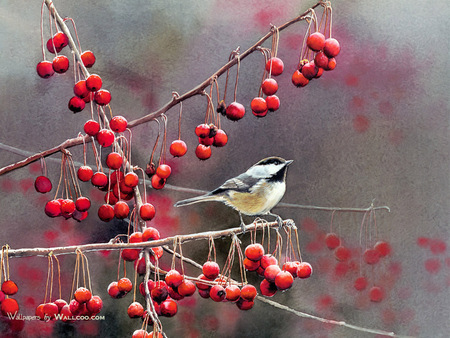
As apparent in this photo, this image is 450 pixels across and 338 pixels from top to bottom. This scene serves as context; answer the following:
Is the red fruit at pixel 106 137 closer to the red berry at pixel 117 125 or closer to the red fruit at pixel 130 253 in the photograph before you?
the red berry at pixel 117 125

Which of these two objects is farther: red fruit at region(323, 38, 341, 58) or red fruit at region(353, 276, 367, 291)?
red fruit at region(353, 276, 367, 291)

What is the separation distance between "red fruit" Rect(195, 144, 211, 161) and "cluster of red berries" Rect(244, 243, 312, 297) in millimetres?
320

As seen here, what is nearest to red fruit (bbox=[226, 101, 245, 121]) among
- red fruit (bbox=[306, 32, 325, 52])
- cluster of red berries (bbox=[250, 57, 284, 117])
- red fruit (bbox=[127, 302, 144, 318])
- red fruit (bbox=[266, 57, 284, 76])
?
cluster of red berries (bbox=[250, 57, 284, 117])

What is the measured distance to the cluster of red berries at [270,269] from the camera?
151 cm

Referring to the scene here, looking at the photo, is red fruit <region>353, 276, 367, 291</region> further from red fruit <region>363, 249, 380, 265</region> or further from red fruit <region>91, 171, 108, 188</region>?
red fruit <region>91, 171, 108, 188</region>

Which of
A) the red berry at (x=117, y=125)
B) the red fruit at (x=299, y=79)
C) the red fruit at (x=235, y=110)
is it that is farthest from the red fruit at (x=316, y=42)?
the red berry at (x=117, y=125)

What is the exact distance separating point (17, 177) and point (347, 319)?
3.90 ft

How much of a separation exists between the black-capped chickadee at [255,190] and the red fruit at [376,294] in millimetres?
434

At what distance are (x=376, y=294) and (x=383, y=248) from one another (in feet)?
0.52

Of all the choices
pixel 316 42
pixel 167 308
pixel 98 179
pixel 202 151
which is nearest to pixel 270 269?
pixel 167 308

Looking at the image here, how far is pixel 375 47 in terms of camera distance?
1991 mm

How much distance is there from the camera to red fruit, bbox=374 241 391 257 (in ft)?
6.42

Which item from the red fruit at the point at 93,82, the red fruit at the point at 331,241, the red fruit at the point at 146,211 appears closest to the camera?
the red fruit at the point at 93,82

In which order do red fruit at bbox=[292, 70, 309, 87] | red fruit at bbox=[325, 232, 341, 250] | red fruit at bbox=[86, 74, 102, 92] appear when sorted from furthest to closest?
red fruit at bbox=[325, 232, 341, 250], red fruit at bbox=[292, 70, 309, 87], red fruit at bbox=[86, 74, 102, 92]
